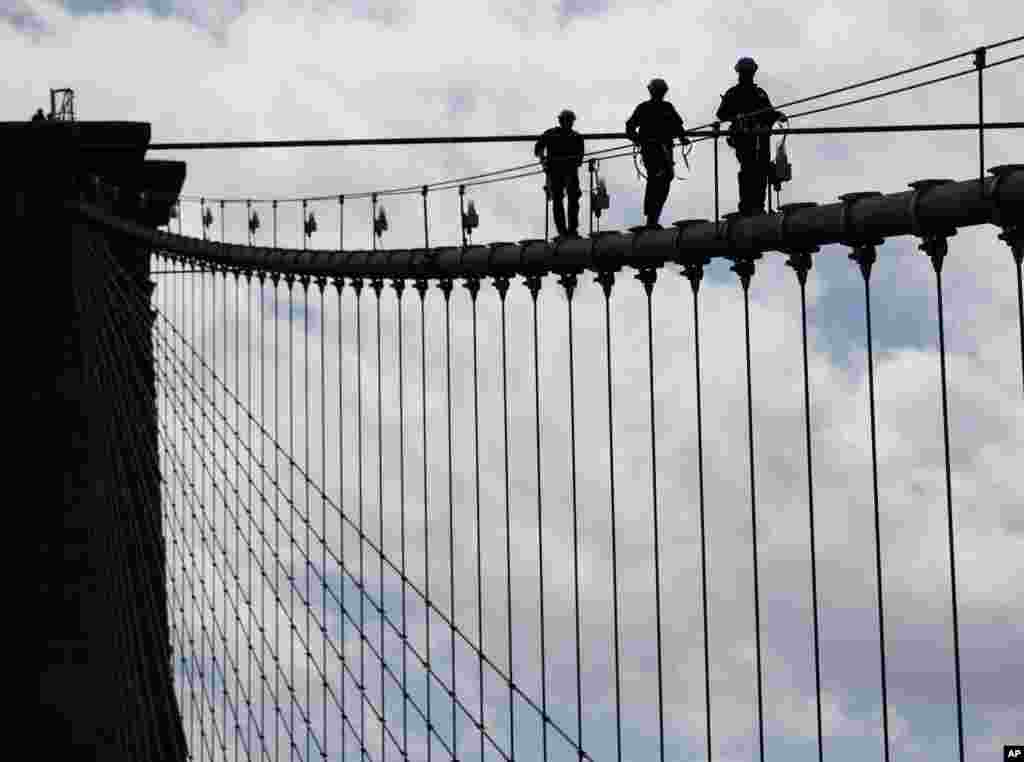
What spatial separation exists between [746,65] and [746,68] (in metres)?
0.02

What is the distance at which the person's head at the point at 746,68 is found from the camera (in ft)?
43.9

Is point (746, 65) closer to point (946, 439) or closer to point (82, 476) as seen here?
point (946, 439)

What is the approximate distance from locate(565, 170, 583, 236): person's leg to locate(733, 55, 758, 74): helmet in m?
2.95

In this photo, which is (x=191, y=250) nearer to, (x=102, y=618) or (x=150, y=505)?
(x=150, y=505)

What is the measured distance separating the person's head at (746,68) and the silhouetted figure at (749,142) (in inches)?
4.4

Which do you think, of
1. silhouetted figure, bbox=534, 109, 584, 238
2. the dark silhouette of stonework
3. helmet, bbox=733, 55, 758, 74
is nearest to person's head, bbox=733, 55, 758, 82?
helmet, bbox=733, 55, 758, 74

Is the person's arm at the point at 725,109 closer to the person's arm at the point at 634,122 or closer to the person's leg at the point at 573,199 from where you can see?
the person's arm at the point at 634,122

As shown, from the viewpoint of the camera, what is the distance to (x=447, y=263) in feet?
62.0

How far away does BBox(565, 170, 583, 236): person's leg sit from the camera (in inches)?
637

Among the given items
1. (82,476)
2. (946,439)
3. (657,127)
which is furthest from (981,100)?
(82,476)

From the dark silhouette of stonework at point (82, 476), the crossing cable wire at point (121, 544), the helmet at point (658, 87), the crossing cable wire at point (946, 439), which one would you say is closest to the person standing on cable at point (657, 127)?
the helmet at point (658, 87)

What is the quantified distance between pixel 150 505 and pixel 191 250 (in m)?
3.11

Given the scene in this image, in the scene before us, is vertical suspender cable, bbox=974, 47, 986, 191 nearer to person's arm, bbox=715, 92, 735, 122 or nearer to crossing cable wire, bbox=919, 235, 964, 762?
crossing cable wire, bbox=919, 235, 964, 762

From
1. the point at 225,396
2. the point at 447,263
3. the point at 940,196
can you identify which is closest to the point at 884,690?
the point at 940,196
